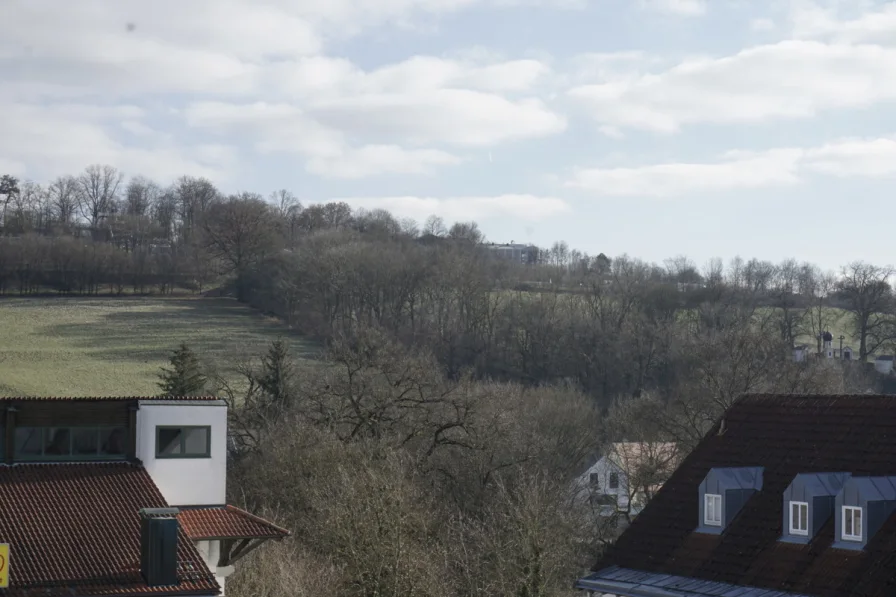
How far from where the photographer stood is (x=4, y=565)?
22500 mm

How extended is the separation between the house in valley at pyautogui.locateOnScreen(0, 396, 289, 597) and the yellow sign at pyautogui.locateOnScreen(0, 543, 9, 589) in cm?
6

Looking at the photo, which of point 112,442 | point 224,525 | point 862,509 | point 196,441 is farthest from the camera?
point 196,441

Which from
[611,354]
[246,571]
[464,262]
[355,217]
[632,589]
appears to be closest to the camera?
[632,589]

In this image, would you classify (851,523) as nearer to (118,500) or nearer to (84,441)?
(118,500)

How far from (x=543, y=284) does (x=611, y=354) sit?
24252 mm

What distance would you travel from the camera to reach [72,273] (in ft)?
346

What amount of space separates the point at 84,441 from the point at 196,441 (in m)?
2.58

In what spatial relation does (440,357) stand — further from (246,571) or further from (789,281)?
(246,571)

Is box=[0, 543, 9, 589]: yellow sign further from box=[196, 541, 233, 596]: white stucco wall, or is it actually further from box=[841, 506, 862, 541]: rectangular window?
box=[841, 506, 862, 541]: rectangular window

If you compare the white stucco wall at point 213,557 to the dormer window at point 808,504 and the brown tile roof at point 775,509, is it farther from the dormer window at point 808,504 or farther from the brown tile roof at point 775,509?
the dormer window at point 808,504

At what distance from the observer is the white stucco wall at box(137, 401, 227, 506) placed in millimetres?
27641

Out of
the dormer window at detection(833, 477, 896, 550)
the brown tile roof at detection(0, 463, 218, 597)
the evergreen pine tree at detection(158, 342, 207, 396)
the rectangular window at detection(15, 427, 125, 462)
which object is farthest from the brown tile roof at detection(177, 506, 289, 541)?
the evergreen pine tree at detection(158, 342, 207, 396)

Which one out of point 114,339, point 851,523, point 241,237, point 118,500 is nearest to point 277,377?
point 118,500

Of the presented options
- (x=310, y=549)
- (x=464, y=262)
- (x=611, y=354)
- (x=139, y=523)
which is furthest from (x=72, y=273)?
(x=139, y=523)
